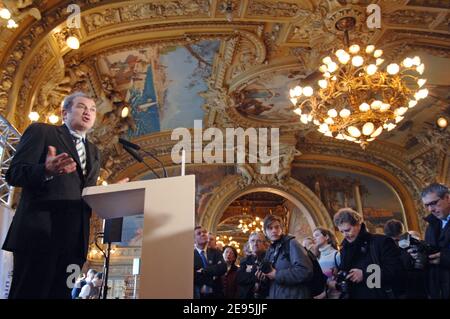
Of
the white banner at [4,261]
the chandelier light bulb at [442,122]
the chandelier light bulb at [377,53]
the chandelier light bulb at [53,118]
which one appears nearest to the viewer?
the white banner at [4,261]

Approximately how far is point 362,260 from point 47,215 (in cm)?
221

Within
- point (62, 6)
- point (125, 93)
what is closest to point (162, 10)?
point (62, 6)

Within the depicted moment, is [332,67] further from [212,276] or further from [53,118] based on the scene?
[53,118]

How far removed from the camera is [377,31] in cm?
791

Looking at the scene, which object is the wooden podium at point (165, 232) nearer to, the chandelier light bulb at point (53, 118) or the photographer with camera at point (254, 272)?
the photographer with camera at point (254, 272)

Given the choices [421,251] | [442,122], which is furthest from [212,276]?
[442,122]

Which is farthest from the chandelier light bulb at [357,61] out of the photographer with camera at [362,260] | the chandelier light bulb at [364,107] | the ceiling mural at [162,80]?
the photographer with camera at [362,260]

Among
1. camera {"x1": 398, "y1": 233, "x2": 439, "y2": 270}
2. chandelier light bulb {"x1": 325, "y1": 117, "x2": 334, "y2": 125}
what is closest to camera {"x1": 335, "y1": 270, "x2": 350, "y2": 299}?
camera {"x1": 398, "y1": 233, "x2": 439, "y2": 270}

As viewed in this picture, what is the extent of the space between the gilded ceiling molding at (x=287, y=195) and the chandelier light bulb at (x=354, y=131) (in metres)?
7.21

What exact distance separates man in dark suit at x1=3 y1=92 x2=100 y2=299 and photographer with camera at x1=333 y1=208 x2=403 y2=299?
186 cm

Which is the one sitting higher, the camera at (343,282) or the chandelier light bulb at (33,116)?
the chandelier light bulb at (33,116)

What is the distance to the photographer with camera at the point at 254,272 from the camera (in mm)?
3387

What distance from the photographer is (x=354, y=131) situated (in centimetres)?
693
